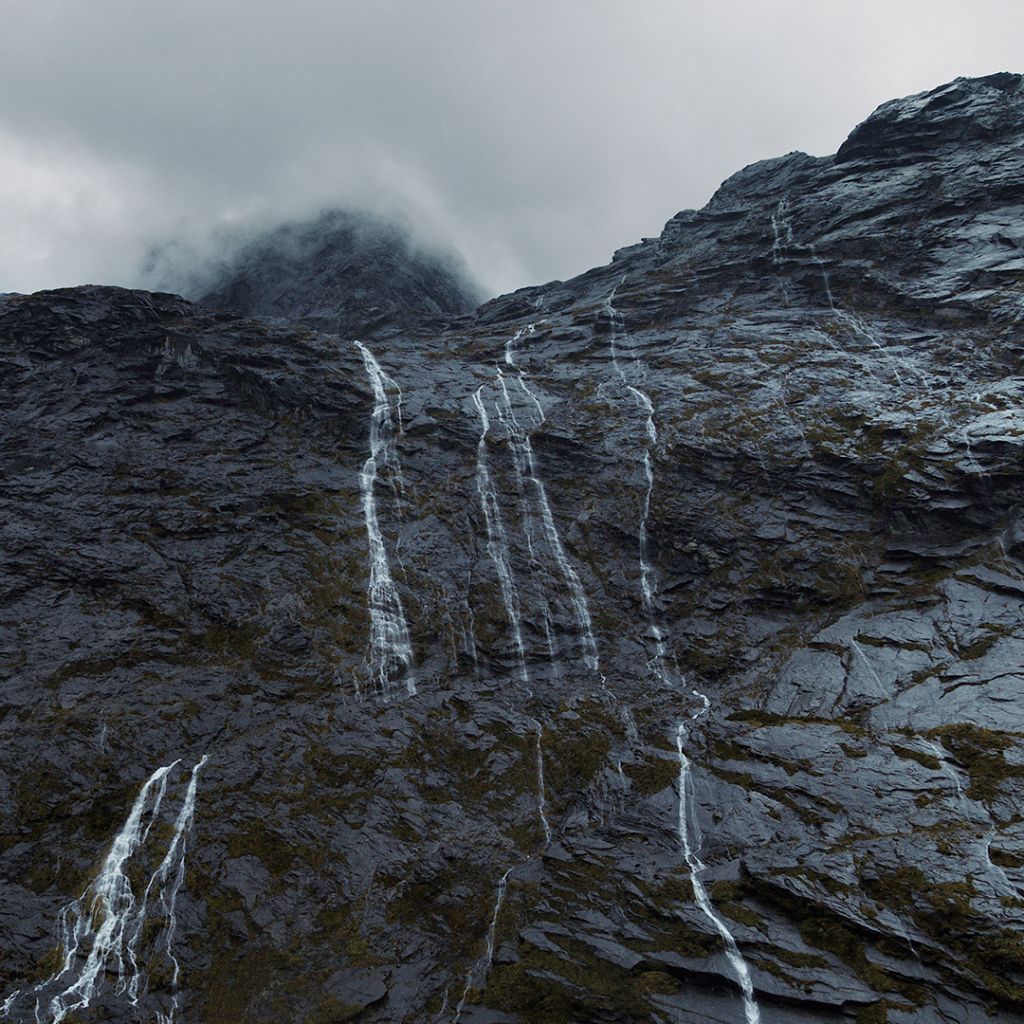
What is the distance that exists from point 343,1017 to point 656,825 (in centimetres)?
851

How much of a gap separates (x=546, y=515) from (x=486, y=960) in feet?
60.2

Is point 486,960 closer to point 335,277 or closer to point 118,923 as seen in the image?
point 118,923

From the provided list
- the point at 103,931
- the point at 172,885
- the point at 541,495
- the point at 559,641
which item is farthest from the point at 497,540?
the point at 103,931

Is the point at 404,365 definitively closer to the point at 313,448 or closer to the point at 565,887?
the point at 313,448

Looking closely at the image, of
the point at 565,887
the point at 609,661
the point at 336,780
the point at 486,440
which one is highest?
the point at 486,440

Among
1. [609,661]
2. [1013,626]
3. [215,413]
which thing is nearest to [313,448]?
[215,413]

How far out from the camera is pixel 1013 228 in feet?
131

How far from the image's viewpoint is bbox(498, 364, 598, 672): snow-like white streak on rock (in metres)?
27.6

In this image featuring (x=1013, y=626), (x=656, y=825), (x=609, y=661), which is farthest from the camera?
(x=609, y=661)

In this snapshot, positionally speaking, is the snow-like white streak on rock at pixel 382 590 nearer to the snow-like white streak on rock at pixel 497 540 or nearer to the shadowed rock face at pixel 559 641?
the shadowed rock face at pixel 559 641

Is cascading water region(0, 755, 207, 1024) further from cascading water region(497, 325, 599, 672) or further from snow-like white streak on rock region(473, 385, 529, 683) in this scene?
cascading water region(497, 325, 599, 672)

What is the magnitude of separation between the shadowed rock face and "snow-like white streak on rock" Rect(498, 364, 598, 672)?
181 mm

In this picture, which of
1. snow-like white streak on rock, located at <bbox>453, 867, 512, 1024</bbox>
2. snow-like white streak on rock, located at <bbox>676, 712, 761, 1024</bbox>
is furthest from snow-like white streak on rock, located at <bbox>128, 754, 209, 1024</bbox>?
snow-like white streak on rock, located at <bbox>676, 712, 761, 1024</bbox>

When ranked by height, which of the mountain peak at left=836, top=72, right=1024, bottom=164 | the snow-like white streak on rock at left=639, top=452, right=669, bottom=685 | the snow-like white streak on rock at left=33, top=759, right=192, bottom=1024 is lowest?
the snow-like white streak on rock at left=33, top=759, right=192, bottom=1024
